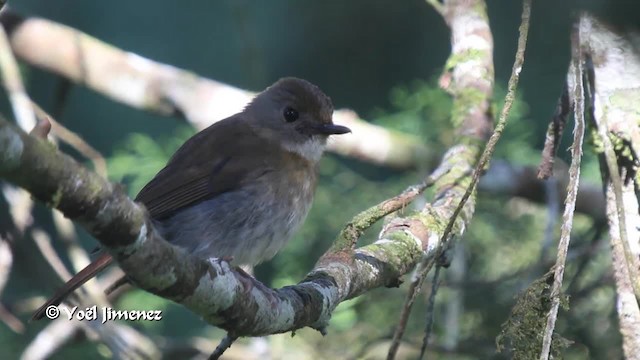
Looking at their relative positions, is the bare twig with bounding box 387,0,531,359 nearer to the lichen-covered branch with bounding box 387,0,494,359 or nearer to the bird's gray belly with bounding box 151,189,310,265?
the lichen-covered branch with bounding box 387,0,494,359

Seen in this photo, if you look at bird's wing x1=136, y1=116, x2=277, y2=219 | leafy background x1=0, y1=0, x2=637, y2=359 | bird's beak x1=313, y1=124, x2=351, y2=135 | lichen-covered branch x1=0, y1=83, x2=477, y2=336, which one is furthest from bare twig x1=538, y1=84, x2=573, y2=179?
bird's wing x1=136, y1=116, x2=277, y2=219

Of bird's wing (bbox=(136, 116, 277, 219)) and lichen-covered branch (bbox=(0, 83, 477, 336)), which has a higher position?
bird's wing (bbox=(136, 116, 277, 219))

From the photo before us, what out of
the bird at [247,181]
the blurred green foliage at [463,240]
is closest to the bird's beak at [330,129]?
the bird at [247,181]

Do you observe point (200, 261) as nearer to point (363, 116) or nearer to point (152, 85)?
point (152, 85)

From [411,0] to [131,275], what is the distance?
7222mm

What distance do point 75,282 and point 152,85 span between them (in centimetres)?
212

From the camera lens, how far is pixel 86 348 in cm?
524

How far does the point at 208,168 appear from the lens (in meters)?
4.01

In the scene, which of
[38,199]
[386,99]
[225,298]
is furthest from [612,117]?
[386,99]

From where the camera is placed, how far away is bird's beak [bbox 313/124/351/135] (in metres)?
4.11

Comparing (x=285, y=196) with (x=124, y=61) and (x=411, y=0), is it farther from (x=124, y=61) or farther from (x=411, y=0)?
(x=411, y=0)

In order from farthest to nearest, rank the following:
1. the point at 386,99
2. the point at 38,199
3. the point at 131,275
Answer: the point at 386,99
the point at 131,275
the point at 38,199

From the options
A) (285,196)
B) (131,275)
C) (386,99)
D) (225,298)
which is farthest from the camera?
(386,99)

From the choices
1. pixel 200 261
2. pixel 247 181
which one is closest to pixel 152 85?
pixel 247 181
